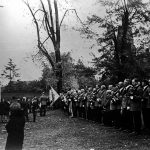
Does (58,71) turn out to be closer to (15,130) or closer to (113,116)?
(113,116)

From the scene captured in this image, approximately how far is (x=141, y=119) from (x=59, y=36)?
90.7 ft

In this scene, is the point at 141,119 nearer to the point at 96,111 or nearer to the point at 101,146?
the point at 101,146

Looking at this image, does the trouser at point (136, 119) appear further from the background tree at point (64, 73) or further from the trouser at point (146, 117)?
the background tree at point (64, 73)

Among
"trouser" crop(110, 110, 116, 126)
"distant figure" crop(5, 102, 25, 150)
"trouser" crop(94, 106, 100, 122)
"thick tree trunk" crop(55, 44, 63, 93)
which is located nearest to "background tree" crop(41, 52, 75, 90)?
"thick tree trunk" crop(55, 44, 63, 93)

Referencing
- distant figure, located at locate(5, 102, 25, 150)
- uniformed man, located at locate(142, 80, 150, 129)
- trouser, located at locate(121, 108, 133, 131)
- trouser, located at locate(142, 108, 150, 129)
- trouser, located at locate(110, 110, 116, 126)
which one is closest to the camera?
distant figure, located at locate(5, 102, 25, 150)

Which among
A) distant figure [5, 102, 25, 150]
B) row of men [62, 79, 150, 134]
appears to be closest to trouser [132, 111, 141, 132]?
row of men [62, 79, 150, 134]

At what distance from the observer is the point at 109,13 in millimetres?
34000

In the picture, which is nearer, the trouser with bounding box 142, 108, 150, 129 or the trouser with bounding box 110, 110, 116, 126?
the trouser with bounding box 142, 108, 150, 129

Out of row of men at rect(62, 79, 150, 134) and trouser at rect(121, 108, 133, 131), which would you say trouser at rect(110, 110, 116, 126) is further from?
trouser at rect(121, 108, 133, 131)

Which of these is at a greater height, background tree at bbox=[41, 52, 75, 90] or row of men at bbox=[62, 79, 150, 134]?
background tree at bbox=[41, 52, 75, 90]

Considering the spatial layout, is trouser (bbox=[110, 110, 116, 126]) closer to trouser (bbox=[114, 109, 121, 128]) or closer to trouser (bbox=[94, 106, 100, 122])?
trouser (bbox=[114, 109, 121, 128])

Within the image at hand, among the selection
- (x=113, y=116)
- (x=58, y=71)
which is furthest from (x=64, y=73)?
(x=113, y=116)

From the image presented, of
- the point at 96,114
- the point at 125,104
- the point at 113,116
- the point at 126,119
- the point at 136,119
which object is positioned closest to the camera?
the point at 136,119

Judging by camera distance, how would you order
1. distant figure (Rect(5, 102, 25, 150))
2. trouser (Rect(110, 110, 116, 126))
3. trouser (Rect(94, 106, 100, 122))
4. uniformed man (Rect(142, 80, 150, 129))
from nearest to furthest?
distant figure (Rect(5, 102, 25, 150))
uniformed man (Rect(142, 80, 150, 129))
trouser (Rect(110, 110, 116, 126))
trouser (Rect(94, 106, 100, 122))
